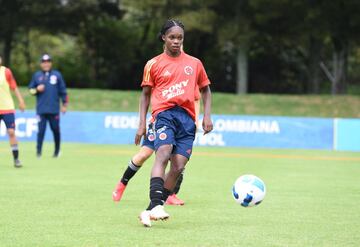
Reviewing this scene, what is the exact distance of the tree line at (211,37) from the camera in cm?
4209

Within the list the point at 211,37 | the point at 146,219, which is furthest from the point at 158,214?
the point at 211,37

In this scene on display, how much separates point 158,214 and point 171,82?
134cm

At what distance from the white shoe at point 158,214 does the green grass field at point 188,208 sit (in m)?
0.14

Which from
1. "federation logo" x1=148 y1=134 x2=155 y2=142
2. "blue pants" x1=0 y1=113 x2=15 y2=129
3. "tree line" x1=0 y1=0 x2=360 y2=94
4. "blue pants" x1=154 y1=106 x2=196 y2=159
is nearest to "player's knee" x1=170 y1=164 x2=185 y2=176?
"blue pants" x1=154 y1=106 x2=196 y2=159

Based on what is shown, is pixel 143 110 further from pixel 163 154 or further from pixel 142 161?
pixel 142 161

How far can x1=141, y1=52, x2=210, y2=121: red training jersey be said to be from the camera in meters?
9.05

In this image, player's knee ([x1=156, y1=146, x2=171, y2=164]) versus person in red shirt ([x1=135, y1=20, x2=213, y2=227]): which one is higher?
person in red shirt ([x1=135, y1=20, x2=213, y2=227])

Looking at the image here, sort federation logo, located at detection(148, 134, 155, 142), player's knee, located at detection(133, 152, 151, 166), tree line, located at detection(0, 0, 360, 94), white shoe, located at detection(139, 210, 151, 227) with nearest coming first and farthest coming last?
white shoe, located at detection(139, 210, 151, 227) < federation logo, located at detection(148, 134, 155, 142) < player's knee, located at detection(133, 152, 151, 166) < tree line, located at detection(0, 0, 360, 94)

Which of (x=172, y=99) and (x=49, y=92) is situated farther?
(x=49, y=92)

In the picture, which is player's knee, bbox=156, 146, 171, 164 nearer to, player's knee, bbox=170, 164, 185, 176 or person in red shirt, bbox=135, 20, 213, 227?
person in red shirt, bbox=135, 20, 213, 227

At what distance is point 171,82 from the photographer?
9062 millimetres

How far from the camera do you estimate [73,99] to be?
3862 cm

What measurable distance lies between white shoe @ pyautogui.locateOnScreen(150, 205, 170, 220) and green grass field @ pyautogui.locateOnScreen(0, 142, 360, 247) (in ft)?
0.44

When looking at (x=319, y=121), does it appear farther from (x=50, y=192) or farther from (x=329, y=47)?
(x=329, y=47)
